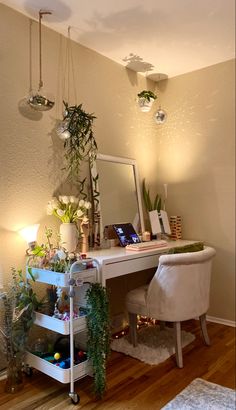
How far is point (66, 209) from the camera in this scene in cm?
254

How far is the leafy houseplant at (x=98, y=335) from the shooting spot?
77.6 inches

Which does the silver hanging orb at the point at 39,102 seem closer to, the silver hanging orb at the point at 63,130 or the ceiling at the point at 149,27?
the silver hanging orb at the point at 63,130

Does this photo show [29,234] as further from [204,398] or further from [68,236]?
[204,398]

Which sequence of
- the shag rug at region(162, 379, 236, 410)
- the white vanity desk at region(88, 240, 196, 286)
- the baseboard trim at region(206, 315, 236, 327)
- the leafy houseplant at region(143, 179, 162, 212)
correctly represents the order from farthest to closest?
1. the leafy houseplant at region(143, 179, 162, 212)
2. the baseboard trim at region(206, 315, 236, 327)
3. the white vanity desk at region(88, 240, 196, 286)
4. the shag rug at region(162, 379, 236, 410)

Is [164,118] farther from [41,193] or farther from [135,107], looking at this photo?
[41,193]

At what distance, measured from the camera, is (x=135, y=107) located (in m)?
3.44

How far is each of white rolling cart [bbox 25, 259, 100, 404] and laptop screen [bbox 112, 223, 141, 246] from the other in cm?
71

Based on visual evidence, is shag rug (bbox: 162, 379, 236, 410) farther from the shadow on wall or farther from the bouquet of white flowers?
the shadow on wall

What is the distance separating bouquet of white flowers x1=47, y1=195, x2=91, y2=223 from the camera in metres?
2.50

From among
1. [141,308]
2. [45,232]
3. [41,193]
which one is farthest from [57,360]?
[41,193]

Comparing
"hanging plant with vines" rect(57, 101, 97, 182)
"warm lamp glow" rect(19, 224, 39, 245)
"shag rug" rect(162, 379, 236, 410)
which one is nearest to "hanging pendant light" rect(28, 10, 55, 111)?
"hanging plant with vines" rect(57, 101, 97, 182)

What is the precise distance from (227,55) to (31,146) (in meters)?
2.00

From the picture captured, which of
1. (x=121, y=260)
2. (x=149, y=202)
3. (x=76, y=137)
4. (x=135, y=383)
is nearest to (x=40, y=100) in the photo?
(x=76, y=137)

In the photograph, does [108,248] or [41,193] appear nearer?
[41,193]
